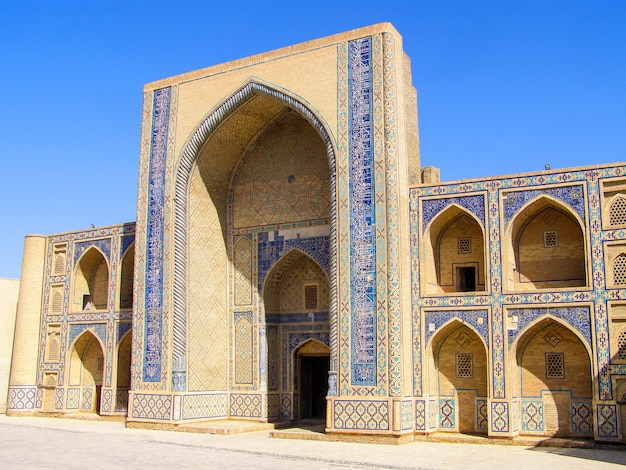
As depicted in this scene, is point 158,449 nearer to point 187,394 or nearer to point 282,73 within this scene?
point 187,394

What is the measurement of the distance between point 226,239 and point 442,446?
5.93 meters

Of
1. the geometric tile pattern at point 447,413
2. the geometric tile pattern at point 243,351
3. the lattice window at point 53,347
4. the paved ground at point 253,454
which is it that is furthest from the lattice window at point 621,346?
the lattice window at point 53,347

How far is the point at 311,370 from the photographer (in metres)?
14.2

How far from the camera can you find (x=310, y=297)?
13.8m

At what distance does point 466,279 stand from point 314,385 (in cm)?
379

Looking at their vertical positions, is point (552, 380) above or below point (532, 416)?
above

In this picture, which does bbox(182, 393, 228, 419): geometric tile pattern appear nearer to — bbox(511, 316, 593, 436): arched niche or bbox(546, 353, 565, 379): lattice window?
bbox(511, 316, 593, 436): arched niche

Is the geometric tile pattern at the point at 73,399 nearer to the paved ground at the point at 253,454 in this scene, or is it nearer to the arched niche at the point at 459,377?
the paved ground at the point at 253,454

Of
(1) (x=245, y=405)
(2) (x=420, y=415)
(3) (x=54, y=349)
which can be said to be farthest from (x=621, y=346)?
(3) (x=54, y=349)

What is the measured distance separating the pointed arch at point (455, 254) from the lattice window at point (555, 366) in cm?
149

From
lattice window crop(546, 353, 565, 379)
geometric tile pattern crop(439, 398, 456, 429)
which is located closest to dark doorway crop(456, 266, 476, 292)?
lattice window crop(546, 353, 565, 379)

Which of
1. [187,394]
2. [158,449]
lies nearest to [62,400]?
[187,394]

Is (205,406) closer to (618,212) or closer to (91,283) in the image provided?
(91,283)

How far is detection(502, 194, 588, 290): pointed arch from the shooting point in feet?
36.8
